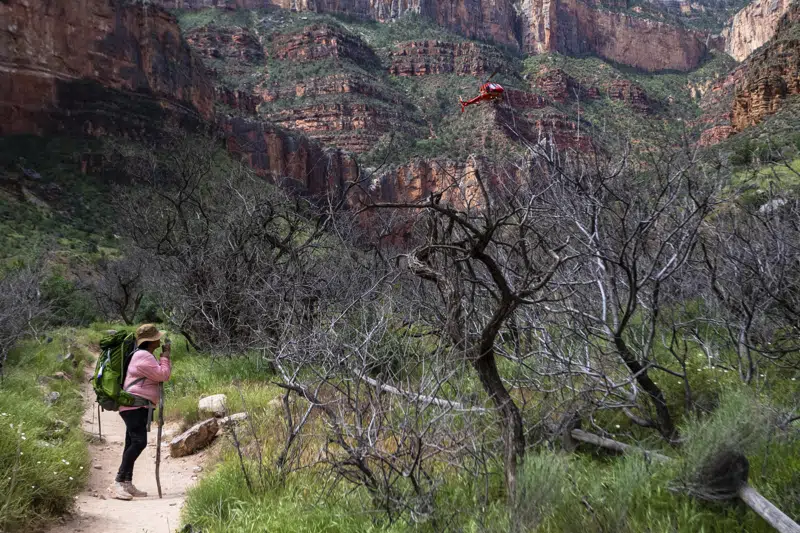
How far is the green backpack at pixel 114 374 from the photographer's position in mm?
4832

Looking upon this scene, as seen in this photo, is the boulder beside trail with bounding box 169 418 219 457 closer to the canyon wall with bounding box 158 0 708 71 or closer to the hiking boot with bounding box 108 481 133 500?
the hiking boot with bounding box 108 481 133 500

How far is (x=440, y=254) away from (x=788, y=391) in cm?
261

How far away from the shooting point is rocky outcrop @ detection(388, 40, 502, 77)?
263 ft

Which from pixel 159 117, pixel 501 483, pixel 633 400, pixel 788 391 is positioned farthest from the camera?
pixel 159 117

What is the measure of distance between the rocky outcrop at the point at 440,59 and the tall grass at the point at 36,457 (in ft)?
257

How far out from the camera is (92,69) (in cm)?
4353

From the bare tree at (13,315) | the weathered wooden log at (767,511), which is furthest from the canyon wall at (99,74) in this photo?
the weathered wooden log at (767,511)

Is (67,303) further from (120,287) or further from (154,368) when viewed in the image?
(154,368)

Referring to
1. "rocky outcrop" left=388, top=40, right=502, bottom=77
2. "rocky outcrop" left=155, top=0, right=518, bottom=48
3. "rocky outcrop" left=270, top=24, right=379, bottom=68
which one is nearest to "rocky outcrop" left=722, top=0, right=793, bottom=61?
"rocky outcrop" left=155, top=0, right=518, bottom=48

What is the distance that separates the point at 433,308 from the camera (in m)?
5.69

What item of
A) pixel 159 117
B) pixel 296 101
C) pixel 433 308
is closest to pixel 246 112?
pixel 296 101

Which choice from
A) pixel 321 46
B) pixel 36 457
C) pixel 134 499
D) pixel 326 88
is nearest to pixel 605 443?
pixel 134 499

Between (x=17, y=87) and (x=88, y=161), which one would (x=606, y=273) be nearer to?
(x=88, y=161)

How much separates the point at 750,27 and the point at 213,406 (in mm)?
140791
